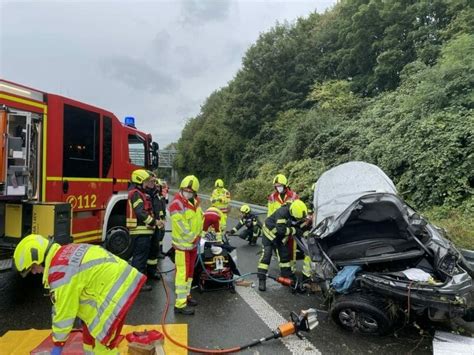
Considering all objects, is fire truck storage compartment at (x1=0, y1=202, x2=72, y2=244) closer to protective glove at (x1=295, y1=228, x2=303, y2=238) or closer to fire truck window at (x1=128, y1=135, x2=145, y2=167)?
fire truck window at (x1=128, y1=135, x2=145, y2=167)

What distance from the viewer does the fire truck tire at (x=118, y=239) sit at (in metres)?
6.84

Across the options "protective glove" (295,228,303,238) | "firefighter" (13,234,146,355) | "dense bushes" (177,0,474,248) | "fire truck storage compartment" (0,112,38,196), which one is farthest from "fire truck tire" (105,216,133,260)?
"dense bushes" (177,0,474,248)

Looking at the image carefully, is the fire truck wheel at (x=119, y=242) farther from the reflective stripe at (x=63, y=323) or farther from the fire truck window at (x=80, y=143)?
the reflective stripe at (x=63, y=323)

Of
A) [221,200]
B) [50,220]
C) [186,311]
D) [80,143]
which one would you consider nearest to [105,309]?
[186,311]

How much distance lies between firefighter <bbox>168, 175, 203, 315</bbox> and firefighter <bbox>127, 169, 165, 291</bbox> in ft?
2.92

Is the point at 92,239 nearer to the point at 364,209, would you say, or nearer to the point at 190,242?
Answer: the point at 190,242

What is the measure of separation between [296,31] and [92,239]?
24.9 m

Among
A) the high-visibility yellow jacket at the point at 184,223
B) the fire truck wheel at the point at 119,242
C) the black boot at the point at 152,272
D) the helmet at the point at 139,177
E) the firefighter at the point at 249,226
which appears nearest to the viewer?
the high-visibility yellow jacket at the point at 184,223

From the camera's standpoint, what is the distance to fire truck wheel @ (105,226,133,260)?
269 inches

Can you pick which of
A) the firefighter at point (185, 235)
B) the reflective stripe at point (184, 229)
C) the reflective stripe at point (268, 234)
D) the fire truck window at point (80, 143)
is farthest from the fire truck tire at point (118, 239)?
the reflective stripe at point (268, 234)

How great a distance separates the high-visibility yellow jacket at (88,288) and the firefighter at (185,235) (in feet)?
6.12

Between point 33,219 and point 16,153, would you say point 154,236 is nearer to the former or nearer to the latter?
point 33,219

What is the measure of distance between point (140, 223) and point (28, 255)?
3135 millimetres

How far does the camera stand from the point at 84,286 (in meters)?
2.68
